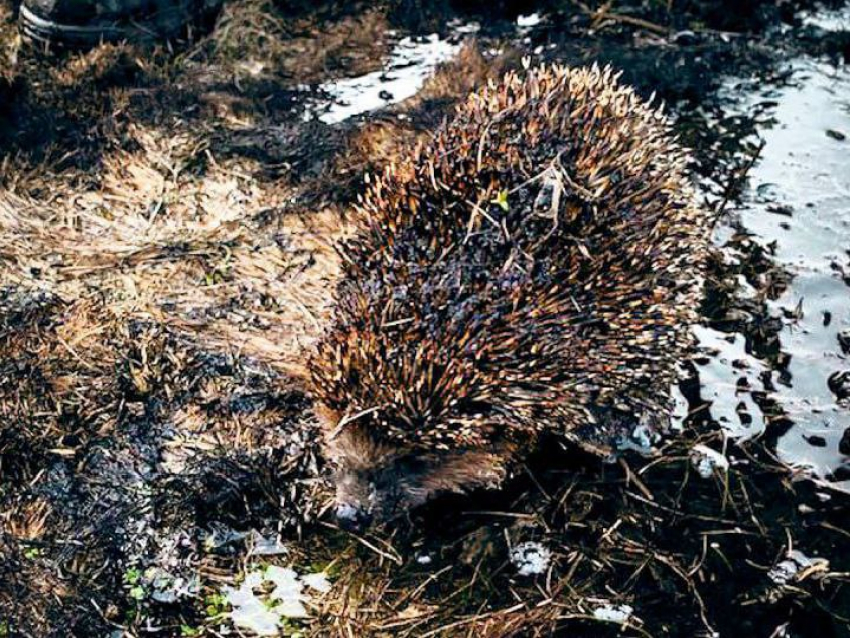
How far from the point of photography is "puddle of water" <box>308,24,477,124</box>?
21.2ft

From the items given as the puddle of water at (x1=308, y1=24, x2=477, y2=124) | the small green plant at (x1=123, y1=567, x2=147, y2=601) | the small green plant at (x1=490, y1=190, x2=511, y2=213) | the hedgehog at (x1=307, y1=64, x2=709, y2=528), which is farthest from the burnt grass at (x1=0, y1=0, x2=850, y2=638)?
the small green plant at (x1=490, y1=190, x2=511, y2=213)

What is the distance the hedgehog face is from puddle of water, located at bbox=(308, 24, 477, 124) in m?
2.86

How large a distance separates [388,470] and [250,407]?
906 mm

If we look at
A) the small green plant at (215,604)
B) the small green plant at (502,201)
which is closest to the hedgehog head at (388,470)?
the small green plant at (215,604)

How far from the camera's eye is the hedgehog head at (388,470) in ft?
13.3

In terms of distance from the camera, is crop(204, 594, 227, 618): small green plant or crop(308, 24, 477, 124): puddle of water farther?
crop(308, 24, 477, 124): puddle of water

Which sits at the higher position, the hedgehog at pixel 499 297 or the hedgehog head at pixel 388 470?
the hedgehog at pixel 499 297

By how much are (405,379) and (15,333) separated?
2238 mm

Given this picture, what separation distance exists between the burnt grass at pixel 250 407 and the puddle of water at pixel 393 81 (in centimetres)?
13

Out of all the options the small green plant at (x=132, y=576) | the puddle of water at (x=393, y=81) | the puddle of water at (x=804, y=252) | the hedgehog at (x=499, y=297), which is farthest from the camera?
the puddle of water at (x=393, y=81)

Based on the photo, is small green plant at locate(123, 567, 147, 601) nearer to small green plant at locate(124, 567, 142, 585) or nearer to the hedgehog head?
small green plant at locate(124, 567, 142, 585)

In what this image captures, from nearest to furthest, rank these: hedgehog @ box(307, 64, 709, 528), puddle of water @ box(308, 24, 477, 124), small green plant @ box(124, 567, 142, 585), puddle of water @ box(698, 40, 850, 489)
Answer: hedgehog @ box(307, 64, 709, 528), small green plant @ box(124, 567, 142, 585), puddle of water @ box(698, 40, 850, 489), puddle of water @ box(308, 24, 477, 124)

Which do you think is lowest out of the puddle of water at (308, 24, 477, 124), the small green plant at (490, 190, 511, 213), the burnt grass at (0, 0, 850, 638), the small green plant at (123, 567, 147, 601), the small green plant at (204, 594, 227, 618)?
the small green plant at (204, 594, 227, 618)

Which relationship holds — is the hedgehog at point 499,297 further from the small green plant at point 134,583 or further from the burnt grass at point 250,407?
the small green plant at point 134,583
